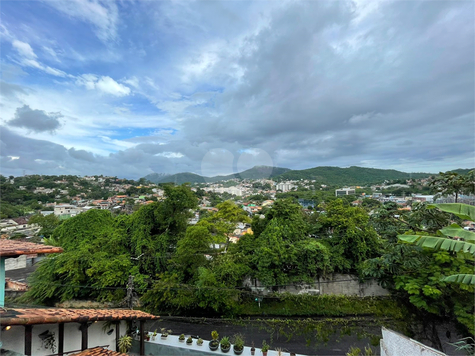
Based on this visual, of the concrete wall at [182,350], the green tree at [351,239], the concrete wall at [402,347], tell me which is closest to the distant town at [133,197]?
the green tree at [351,239]

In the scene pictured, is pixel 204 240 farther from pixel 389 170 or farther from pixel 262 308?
pixel 389 170

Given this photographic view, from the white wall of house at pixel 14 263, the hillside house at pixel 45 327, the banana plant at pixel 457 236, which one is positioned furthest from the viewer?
the white wall of house at pixel 14 263

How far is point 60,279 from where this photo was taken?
9633 millimetres

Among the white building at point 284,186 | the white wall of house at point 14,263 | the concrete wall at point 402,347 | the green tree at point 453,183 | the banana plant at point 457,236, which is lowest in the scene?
the white wall of house at point 14,263

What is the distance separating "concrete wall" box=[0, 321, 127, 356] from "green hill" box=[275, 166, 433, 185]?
67139 mm

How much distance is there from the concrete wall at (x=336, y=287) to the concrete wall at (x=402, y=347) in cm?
474

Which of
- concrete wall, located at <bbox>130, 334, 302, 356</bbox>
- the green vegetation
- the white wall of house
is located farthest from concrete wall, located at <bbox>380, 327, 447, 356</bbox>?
the white wall of house

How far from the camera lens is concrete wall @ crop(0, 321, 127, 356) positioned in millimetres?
2771

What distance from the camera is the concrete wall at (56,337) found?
2771 millimetres

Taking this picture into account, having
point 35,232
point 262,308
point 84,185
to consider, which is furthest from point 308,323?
point 84,185

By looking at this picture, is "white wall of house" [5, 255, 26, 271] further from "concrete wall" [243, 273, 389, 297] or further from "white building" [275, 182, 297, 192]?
"white building" [275, 182, 297, 192]

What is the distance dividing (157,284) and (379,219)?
28.9ft

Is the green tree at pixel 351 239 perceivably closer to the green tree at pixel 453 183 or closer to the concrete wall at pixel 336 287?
the concrete wall at pixel 336 287

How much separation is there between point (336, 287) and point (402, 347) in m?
5.94
